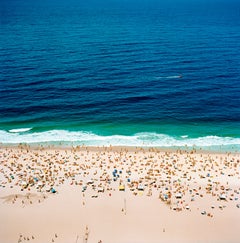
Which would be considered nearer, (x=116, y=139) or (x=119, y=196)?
(x=119, y=196)

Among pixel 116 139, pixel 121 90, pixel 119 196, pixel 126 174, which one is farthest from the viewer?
pixel 121 90

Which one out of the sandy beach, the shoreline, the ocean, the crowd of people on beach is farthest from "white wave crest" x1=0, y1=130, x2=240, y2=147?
the sandy beach

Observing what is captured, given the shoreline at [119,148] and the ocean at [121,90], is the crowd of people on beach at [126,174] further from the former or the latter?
the ocean at [121,90]

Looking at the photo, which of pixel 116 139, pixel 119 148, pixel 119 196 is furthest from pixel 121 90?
pixel 119 196

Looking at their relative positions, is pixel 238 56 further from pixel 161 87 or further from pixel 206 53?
pixel 161 87

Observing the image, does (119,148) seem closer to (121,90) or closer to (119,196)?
(119,196)

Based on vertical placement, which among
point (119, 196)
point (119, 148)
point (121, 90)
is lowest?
point (119, 196)
